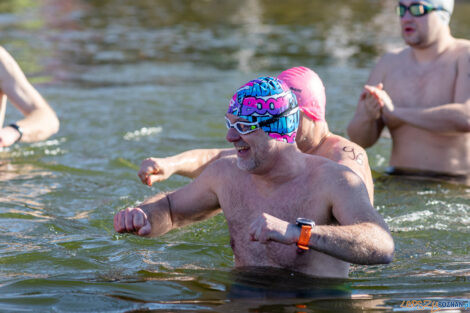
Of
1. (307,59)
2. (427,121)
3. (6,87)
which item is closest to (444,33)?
(427,121)

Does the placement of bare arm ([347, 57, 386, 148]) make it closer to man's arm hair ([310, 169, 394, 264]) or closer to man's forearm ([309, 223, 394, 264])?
man's arm hair ([310, 169, 394, 264])

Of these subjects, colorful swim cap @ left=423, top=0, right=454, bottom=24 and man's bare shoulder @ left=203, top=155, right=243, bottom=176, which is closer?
man's bare shoulder @ left=203, top=155, right=243, bottom=176

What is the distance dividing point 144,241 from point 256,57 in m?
11.1

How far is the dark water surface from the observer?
4969mm

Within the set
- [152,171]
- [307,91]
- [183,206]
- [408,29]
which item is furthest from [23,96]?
[408,29]

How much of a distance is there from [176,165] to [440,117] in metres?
2.80

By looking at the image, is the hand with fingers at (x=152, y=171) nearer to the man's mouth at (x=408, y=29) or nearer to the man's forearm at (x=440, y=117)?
the man's forearm at (x=440, y=117)

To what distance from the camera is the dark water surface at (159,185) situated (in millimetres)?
4969

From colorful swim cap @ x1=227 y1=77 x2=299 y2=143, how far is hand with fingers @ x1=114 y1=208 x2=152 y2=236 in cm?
88

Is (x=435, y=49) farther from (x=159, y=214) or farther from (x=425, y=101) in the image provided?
(x=159, y=214)

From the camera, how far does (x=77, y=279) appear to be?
530cm

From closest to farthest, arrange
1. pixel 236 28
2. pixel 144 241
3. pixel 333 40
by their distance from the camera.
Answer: pixel 144 241 → pixel 333 40 → pixel 236 28

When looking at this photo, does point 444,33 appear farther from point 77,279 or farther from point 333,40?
point 333,40

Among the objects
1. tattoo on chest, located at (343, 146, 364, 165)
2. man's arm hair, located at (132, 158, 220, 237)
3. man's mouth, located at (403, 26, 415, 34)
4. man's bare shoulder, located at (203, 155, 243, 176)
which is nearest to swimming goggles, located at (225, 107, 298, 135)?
man's bare shoulder, located at (203, 155, 243, 176)
